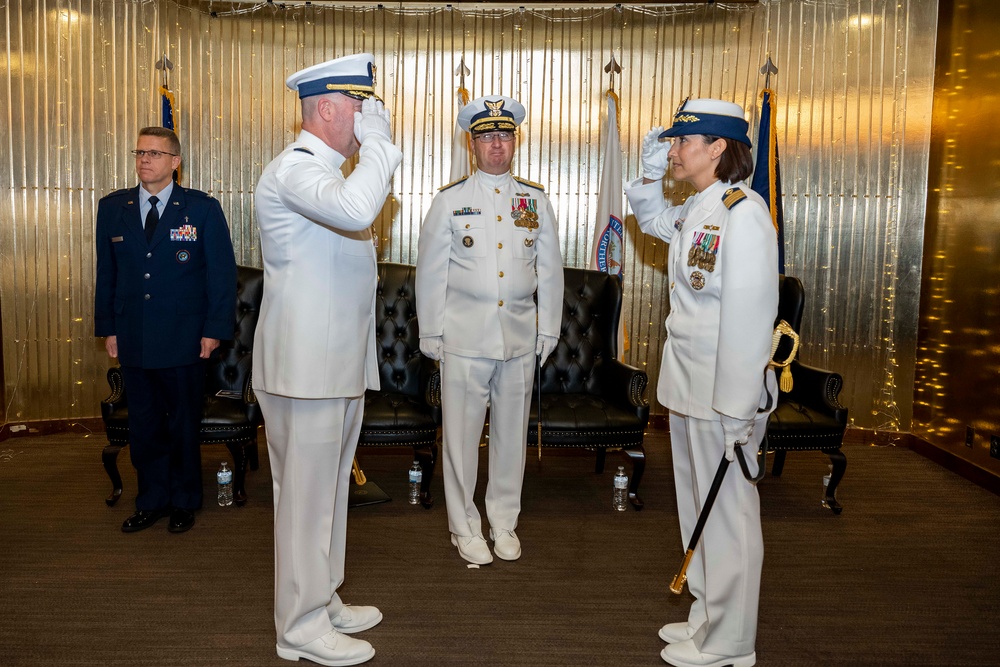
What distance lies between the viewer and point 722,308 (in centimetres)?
231

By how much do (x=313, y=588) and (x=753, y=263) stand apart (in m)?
1.62

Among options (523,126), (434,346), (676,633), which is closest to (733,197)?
(676,633)

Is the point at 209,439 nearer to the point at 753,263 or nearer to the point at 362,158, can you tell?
the point at 362,158

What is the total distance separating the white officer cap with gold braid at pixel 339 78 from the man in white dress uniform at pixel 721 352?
0.96 metres

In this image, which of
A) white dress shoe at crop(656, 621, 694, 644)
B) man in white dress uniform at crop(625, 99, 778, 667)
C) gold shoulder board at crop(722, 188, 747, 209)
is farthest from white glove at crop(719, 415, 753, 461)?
white dress shoe at crop(656, 621, 694, 644)

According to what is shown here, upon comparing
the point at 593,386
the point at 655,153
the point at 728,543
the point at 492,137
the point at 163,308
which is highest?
the point at 492,137

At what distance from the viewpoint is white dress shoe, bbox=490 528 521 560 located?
136 inches

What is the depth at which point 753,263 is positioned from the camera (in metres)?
2.28

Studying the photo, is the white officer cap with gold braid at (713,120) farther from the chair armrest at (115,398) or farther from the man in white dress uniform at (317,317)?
the chair armrest at (115,398)

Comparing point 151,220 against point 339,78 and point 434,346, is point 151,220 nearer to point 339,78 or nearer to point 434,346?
point 434,346

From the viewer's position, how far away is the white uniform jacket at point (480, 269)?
345cm

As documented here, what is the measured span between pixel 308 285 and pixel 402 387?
7.48 feet

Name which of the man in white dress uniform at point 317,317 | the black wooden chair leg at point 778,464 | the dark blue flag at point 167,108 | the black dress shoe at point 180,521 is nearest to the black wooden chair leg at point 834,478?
the black wooden chair leg at point 778,464

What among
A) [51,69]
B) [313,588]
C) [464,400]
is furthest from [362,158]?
[51,69]
